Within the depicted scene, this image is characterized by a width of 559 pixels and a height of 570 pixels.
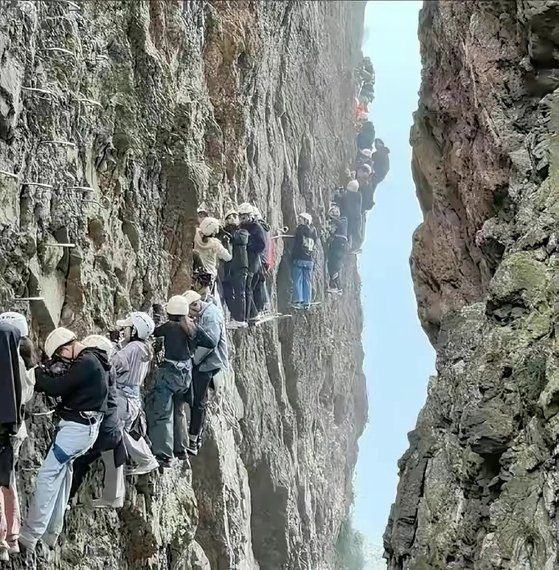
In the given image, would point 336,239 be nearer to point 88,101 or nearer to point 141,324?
point 88,101

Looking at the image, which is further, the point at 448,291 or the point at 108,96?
the point at 448,291

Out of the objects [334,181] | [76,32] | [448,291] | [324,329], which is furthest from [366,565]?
[76,32]

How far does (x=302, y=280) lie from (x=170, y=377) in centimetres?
872

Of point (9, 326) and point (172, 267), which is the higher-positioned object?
point (172, 267)

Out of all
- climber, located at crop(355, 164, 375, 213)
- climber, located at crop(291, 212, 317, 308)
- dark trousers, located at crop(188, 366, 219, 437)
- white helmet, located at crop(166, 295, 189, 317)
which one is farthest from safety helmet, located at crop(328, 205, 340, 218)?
white helmet, located at crop(166, 295, 189, 317)

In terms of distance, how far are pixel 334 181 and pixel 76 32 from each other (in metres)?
16.9

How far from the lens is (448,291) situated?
11547 millimetres

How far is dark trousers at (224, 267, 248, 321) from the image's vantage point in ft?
41.9

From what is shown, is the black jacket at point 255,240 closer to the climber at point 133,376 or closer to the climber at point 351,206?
the climber at point 133,376

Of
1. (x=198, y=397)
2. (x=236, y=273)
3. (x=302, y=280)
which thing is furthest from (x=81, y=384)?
(x=302, y=280)

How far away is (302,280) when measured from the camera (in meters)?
17.5

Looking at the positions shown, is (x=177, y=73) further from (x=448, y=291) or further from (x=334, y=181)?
(x=334, y=181)

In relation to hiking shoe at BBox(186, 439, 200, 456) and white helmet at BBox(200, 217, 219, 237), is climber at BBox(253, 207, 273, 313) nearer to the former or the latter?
white helmet at BBox(200, 217, 219, 237)

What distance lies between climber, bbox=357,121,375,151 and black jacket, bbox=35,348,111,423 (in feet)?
83.1
